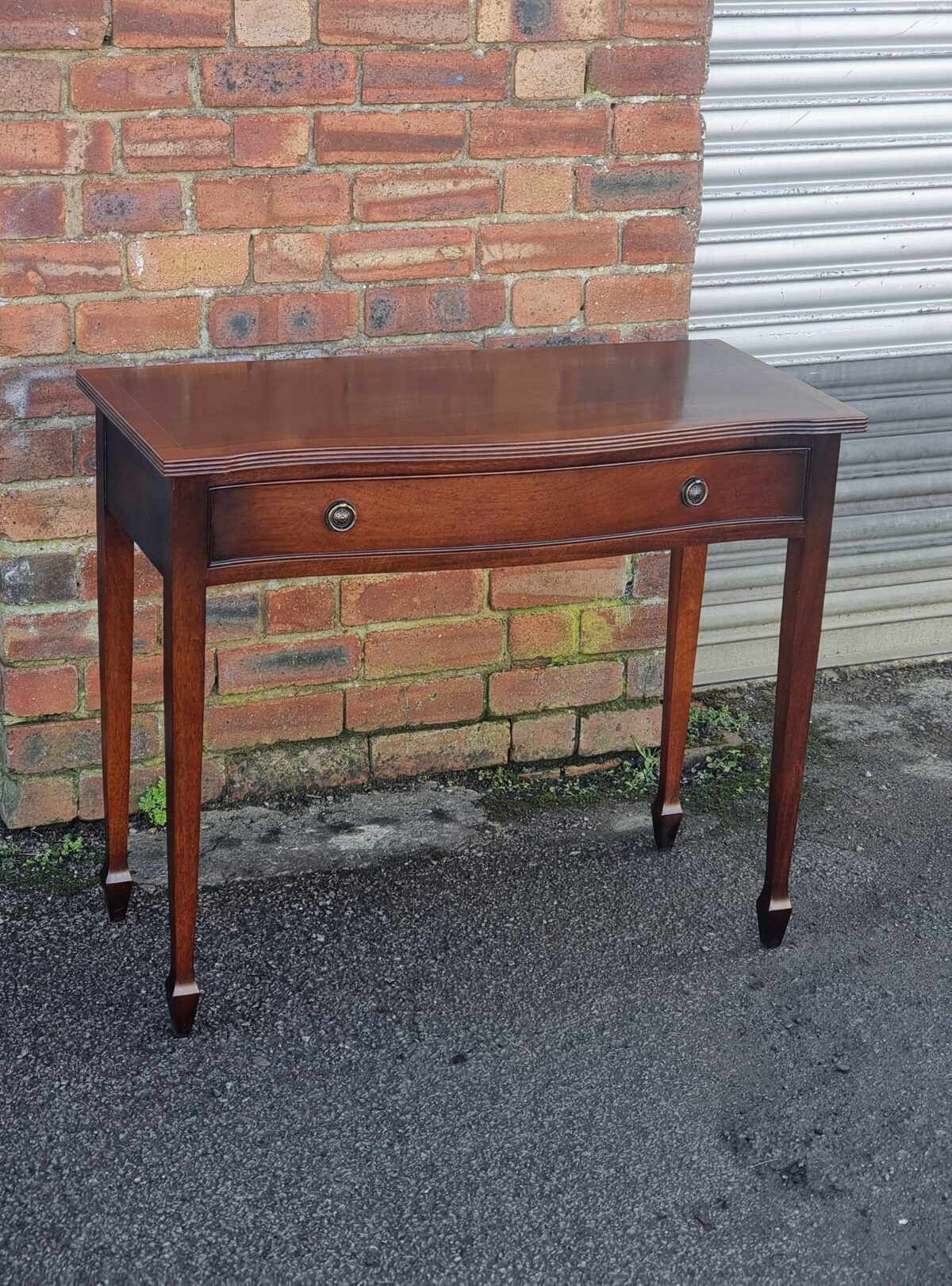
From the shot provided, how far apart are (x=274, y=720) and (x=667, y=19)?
58.5 inches

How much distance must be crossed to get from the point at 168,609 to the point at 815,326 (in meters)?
1.83

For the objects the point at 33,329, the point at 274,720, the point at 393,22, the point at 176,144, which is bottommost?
the point at 274,720

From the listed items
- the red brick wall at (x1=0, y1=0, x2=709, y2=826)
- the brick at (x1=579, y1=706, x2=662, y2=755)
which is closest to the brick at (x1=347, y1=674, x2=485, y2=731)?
the red brick wall at (x1=0, y1=0, x2=709, y2=826)

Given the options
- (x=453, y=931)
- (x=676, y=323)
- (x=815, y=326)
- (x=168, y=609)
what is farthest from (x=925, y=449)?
Answer: (x=168, y=609)

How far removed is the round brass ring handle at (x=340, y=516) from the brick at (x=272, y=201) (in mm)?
806

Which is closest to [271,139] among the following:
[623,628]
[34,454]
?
[34,454]

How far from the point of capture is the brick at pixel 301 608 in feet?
9.43

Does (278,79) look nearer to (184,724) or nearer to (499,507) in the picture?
(499,507)

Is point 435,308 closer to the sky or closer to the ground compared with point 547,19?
closer to the ground

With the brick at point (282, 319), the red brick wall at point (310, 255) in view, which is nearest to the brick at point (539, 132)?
the red brick wall at point (310, 255)

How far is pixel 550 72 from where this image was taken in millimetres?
2686

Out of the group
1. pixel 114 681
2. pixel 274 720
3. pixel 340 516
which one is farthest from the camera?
pixel 274 720

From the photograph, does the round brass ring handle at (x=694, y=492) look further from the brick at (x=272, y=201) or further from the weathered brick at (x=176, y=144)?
the weathered brick at (x=176, y=144)

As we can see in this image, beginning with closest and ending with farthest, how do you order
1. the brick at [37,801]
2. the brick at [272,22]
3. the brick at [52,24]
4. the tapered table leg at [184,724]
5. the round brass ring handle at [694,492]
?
the tapered table leg at [184,724] < the round brass ring handle at [694,492] < the brick at [52,24] < the brick at [272,22] < the brick at [37,801]
